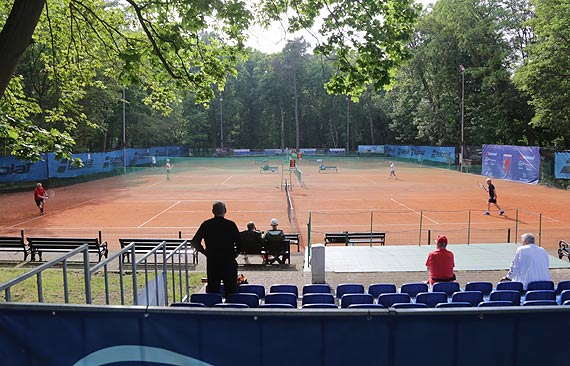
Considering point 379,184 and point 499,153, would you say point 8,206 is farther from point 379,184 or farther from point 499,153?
point 499,153

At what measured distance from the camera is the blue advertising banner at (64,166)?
38.2 metres

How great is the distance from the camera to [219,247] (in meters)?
7.10

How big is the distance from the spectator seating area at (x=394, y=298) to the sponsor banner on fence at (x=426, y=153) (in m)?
51.8

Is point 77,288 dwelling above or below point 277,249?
below

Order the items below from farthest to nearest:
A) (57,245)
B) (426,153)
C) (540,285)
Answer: (426,153) < (57,245) < (540,285)

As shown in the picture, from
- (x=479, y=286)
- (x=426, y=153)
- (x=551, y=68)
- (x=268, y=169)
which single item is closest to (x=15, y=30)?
(x=479, y=286)

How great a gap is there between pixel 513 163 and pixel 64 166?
41261 millimetres

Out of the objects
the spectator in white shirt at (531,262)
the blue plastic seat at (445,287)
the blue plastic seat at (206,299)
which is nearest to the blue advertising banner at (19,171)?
the blue plastic seat at (206,299)

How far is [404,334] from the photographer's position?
145 inches

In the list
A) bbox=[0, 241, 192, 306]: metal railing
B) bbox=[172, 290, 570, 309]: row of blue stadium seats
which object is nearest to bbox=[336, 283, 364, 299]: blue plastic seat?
bbox=[172, 290, 570, 309]: row of blue stadium seats

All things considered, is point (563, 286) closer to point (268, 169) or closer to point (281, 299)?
point (281, 299)

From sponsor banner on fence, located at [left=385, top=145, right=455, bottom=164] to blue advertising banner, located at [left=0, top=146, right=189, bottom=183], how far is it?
3871cm

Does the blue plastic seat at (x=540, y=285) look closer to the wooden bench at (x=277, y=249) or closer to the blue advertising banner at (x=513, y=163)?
the wooden bench at (x=277, y=249)

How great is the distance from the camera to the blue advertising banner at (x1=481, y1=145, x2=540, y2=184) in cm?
4047
